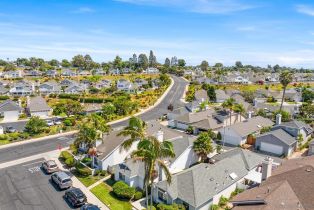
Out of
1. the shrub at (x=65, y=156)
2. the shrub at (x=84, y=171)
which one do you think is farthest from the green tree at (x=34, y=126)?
the shrub at (x=84, y=171)

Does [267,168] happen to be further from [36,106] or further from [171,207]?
[36,106]

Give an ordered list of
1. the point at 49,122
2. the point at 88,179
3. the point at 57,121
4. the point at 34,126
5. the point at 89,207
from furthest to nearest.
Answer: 1. the point at 57,121
2. the point at 49,122
3. the point at 34,126
4. the point at 88,179
5. the point at 89,207

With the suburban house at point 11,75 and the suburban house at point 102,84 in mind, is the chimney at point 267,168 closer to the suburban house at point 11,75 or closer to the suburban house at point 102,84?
the suburban house at point 102,84

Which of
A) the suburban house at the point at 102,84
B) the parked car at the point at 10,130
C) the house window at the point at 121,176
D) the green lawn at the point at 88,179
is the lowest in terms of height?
the green lawn at the point at 88,179

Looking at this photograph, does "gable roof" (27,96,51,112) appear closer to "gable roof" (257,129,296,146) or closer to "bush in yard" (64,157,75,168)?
"bush in yard" (64,157,75,168)

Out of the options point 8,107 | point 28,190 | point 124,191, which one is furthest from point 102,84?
point 124,191

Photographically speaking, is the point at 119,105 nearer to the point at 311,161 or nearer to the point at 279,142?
the point at 279,142
